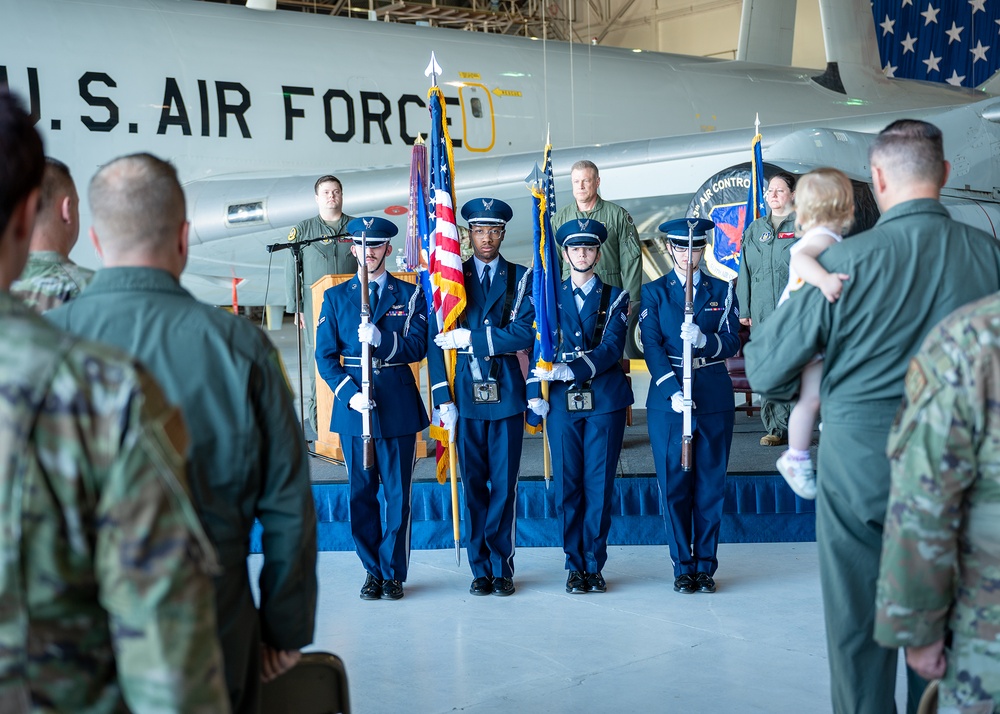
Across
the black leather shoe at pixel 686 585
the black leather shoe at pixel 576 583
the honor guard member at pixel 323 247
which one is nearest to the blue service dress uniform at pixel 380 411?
the black leather shoe at pixel 576 583

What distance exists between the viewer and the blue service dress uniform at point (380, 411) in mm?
3994

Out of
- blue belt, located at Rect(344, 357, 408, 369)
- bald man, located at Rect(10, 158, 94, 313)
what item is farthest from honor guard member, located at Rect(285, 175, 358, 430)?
bald man, located at Rect(10, 158, 94, 313)

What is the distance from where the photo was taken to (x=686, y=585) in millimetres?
3947

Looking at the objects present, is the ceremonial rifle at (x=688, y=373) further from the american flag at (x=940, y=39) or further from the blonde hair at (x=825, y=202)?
the american flag at (x=940, y=39)

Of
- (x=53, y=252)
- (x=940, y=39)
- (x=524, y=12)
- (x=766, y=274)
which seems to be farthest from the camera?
(x=524, y=12)

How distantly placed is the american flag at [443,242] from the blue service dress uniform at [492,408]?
0.11 m

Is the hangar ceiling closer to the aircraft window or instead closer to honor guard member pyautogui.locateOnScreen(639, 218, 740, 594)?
the aircraft window

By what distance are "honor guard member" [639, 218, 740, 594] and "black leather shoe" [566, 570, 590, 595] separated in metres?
0.36

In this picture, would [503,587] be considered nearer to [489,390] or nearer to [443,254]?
[489,390]

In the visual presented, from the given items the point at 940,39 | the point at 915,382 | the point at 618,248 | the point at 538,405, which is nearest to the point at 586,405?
the point at 538,405

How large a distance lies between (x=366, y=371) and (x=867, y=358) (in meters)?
2.20

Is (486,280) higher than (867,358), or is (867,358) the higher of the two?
(486,280)

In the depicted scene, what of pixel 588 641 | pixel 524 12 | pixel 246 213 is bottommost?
pixel 588 641

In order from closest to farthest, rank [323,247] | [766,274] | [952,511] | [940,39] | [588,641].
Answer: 1. [952,511]
2. [588,641]
3. [766,274]
4. [323,247]
5. [940,39]
